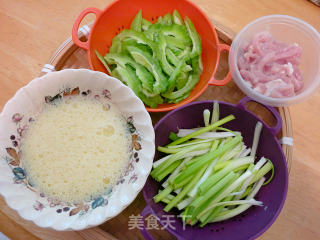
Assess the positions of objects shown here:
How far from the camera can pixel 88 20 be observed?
4.76 ft

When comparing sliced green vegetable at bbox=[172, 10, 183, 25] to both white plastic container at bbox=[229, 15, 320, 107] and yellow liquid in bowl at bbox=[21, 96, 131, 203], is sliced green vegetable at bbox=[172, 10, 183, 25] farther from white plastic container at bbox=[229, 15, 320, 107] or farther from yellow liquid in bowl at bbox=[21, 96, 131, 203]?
yellow liquid in bowl at bbox=[21, 96, 131, 203]

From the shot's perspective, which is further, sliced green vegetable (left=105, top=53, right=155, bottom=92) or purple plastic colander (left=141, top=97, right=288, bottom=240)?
sliced green vegetable (left=105, top=53, right=155, bottom=92)

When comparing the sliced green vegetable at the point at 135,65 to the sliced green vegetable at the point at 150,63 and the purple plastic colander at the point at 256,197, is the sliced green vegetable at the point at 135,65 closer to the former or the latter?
the sliced green vegetable at the point at 150,63

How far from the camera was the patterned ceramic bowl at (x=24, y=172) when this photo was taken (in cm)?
96

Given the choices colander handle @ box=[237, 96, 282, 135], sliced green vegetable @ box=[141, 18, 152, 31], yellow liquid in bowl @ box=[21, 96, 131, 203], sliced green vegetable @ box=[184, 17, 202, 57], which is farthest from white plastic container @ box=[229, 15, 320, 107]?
yellow liquid in bowl @ box=[21, 96, 131, 203]

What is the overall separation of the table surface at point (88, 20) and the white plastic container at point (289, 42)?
93 millimetres

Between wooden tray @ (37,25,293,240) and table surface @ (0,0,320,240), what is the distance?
0.16ft

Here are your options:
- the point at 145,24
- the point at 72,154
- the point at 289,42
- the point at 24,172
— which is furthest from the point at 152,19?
the point at 24,172

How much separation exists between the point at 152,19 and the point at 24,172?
86cm

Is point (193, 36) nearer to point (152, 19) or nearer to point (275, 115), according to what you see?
point (152, 19)

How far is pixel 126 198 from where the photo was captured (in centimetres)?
99

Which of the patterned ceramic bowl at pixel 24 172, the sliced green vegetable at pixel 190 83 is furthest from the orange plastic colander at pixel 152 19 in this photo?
the patterned ceramic bowl at pixel 24 172

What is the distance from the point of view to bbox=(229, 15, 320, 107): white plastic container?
1218mm

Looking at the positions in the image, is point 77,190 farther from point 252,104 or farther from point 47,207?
point 252,104
